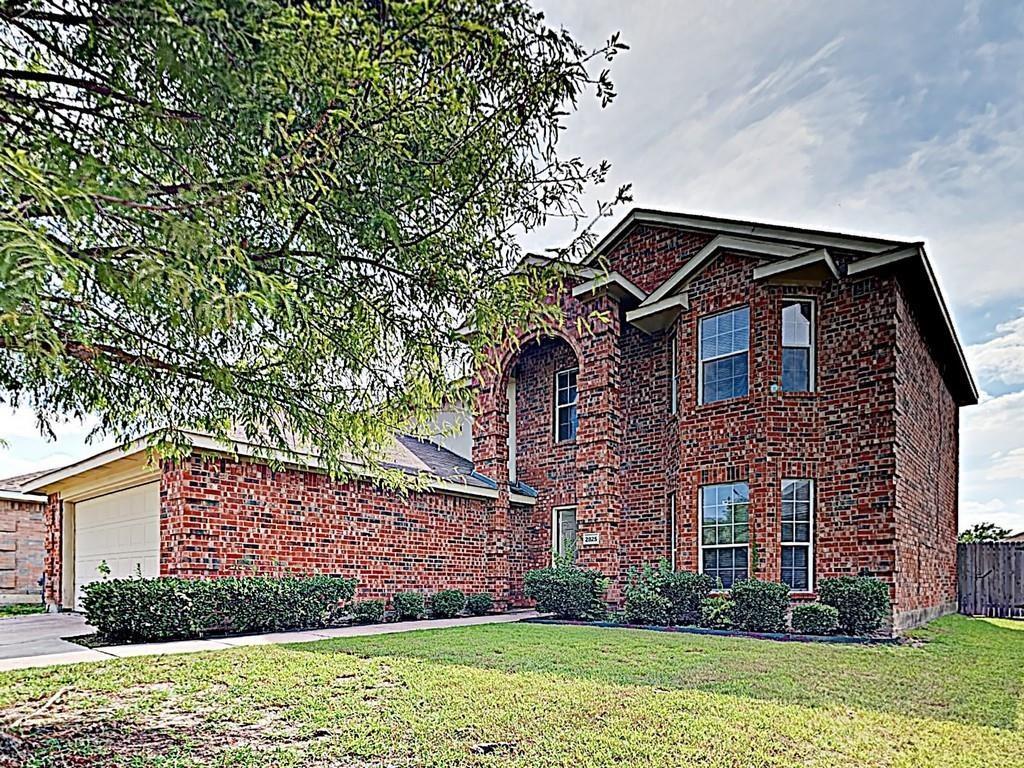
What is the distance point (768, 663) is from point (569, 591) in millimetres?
6042

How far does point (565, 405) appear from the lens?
652 inches

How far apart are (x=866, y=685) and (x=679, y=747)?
3.19 metres

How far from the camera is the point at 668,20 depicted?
6516mm

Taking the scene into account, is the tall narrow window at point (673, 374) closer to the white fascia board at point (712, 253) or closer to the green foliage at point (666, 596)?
the white fascia board at point (712, 253)

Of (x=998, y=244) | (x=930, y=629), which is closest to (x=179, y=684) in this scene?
(x=930, y=629)

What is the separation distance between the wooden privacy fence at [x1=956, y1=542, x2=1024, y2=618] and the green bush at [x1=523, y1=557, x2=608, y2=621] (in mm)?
11074

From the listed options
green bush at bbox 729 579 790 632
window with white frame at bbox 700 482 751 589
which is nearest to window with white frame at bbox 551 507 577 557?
window with white frame at bbox 700 482 751 589

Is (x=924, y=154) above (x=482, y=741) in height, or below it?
above

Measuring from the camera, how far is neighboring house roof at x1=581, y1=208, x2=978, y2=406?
11.5m

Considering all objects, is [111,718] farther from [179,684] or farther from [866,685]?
[866,685]

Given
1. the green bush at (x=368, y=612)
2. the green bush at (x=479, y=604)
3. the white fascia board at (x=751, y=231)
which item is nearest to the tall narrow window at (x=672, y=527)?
the green bush at (x=479, y=604)

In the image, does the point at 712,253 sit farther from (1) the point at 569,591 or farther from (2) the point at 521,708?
(2) the point at 521,708

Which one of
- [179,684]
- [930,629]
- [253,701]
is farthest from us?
[930,629]

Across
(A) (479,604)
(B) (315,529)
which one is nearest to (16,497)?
(B) (315,529)
